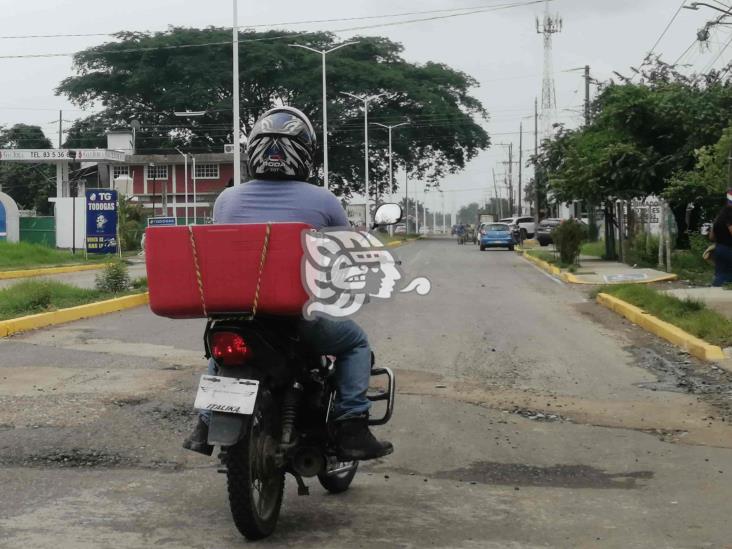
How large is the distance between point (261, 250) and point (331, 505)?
1546 millimetres

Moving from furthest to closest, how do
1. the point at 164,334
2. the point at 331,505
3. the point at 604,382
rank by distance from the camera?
the point at 164,334
the point at 604,382
the point at 331,505

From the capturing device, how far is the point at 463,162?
6969 cm

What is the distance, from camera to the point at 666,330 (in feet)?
40.2

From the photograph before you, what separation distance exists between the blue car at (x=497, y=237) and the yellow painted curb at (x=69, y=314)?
3224cm

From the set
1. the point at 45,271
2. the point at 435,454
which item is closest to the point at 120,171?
the point at 45,271

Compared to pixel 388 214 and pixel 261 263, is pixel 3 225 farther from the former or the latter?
pixel 261 263

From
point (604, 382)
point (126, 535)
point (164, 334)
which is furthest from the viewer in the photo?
point (164, 334)

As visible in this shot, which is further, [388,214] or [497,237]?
[497,237]

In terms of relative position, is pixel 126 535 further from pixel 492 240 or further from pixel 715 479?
pixel 492 240

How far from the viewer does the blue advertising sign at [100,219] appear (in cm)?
3098

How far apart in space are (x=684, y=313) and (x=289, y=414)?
958 centimetres

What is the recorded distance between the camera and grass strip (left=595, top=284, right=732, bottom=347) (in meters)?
11.0

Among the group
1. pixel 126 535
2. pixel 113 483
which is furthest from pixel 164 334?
pixel 126 535

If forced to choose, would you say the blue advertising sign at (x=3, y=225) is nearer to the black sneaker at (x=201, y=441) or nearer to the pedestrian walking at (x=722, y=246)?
the pedestrian walking at (x=722, y=246)
